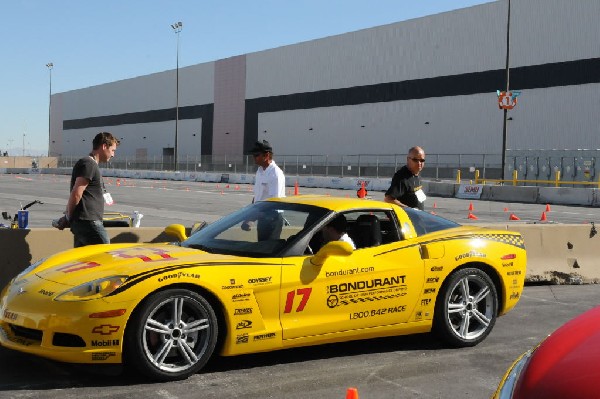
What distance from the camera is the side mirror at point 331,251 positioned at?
18.4ft

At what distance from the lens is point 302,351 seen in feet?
20.1

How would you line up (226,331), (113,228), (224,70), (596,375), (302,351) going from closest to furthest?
1. (596,375)
2. (226,331)
3. (302,351)
4. (113,228)
5. (224,70)

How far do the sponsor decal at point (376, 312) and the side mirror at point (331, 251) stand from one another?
0.53 meters

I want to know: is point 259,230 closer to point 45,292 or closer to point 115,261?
point 115,261

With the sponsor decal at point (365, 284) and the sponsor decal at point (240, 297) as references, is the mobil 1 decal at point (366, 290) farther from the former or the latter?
the sponsor decal at point (240, 297)

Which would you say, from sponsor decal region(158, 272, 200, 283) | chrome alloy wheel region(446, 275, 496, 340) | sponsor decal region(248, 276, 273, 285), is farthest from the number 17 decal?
chrome alloy wheel region(446, 275, 496, 340)

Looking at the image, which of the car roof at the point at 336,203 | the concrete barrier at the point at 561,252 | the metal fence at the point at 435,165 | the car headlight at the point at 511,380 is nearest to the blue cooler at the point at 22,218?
the concrete barrier at the point at 561,252

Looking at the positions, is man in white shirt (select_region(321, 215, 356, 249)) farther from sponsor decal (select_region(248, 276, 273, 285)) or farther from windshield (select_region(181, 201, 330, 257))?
sponsor decal (select_region(248, 276, 273, 285))

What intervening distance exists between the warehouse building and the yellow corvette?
3284cm

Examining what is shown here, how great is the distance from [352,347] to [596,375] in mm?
3804

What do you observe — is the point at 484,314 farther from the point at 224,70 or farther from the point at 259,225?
the point at 224,70

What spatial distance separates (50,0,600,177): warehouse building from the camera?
44.8 metres

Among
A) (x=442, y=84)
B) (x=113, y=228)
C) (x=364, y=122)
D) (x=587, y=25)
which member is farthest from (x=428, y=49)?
(x=113, y=228)

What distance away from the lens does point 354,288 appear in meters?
5.85
